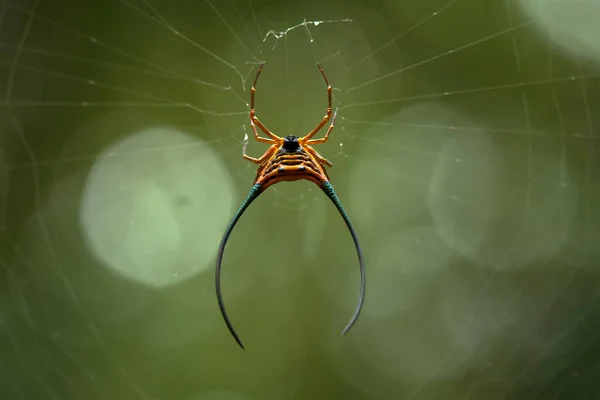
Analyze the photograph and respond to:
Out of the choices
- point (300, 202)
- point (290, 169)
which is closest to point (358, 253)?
point (290, 169)

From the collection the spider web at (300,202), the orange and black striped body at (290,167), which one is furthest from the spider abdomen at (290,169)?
the spider web at (300,202)

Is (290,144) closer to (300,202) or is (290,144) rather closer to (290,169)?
(290,169)

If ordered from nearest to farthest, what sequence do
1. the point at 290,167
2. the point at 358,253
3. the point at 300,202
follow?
the point at 358,253, the point at 290,167, the point at 300,202

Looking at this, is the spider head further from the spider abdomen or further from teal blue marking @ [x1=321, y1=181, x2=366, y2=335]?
teal blue marking @ [x1=321, y1=181, x2=366, y2=335]

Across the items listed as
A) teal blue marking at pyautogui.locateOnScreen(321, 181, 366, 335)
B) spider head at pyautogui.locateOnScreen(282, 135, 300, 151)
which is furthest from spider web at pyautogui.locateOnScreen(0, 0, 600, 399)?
teal blue marking at pyautogui.locateOnScreen(321, 181, 366, 335)

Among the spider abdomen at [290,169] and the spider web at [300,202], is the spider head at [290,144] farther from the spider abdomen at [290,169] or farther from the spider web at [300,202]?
the spider web at [300,202]

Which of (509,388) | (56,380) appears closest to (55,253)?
(56,380)
